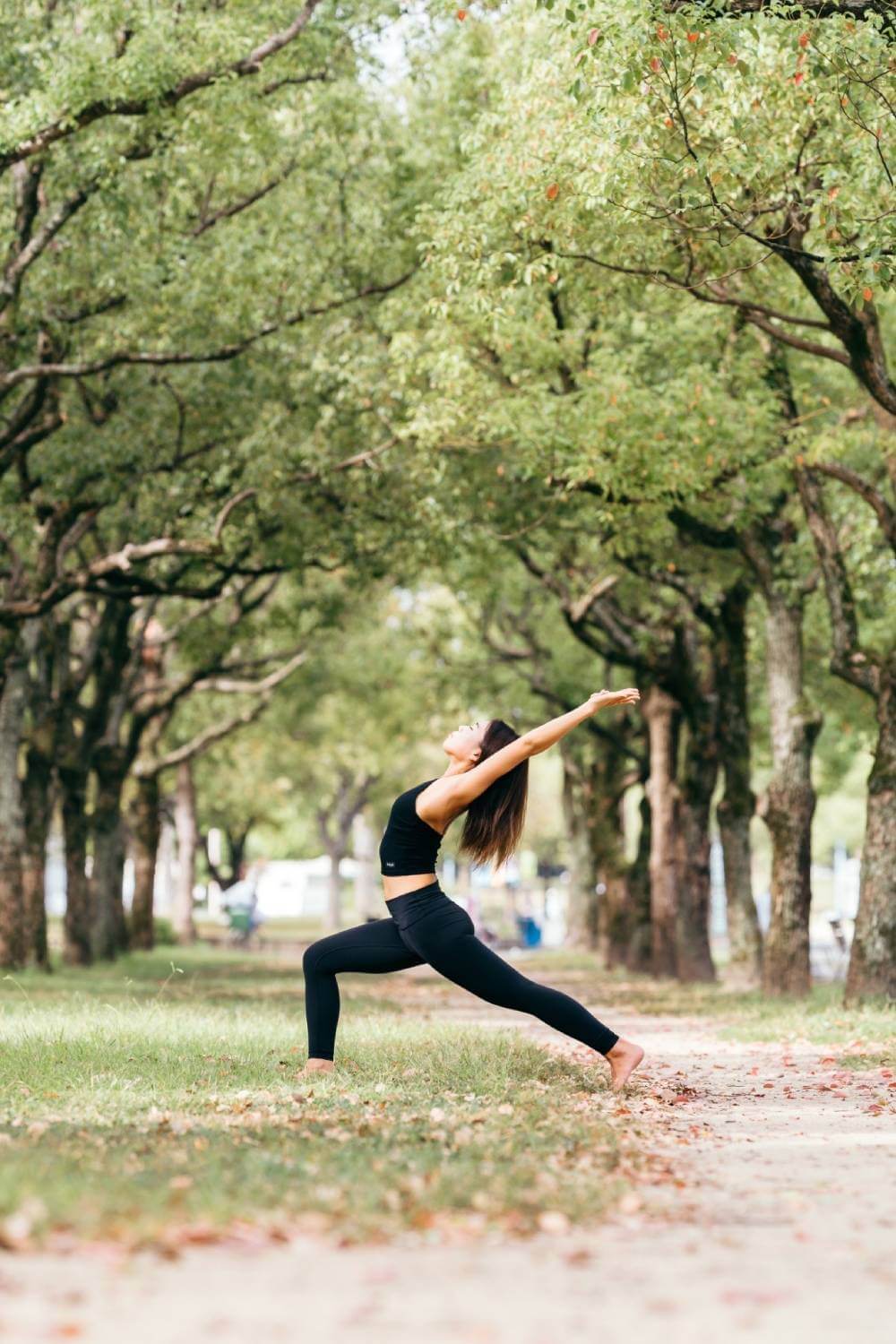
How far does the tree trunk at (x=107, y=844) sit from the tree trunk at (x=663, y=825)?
28.6 ft

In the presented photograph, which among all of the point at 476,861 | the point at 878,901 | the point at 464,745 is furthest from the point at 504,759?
the point at 878,901

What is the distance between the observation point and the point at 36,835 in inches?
1021

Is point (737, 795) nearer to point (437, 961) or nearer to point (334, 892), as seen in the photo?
point (437, 961)

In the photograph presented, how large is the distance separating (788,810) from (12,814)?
9546mm

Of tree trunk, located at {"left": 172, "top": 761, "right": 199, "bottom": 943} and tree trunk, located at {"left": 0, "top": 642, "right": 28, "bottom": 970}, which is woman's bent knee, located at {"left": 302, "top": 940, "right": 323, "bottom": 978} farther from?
tree trunk, located at {"left": 172, "top": 761, "right": 199, "bottom": 943}

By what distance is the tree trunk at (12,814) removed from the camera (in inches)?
885

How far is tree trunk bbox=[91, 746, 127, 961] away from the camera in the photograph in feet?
96.4

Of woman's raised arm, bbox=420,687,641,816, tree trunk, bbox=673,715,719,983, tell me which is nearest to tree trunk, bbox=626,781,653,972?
tree trunk, bbox=673,715,719,983

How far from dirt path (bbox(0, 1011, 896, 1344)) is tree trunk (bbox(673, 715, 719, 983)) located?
717 inches

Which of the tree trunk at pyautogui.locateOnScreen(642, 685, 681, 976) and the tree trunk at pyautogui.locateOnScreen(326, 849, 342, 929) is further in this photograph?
the tree trunk at pyautogui.locateOnScreen(326, 849, 342, 929)

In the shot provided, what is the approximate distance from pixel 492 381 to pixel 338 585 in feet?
41.9

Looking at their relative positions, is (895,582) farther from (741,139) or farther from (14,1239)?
(14,1239)

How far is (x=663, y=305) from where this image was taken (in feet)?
62.6

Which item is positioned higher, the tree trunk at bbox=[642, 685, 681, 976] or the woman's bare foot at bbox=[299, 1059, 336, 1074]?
the tree trunk at bbox=[642, 685, 681, 976]
